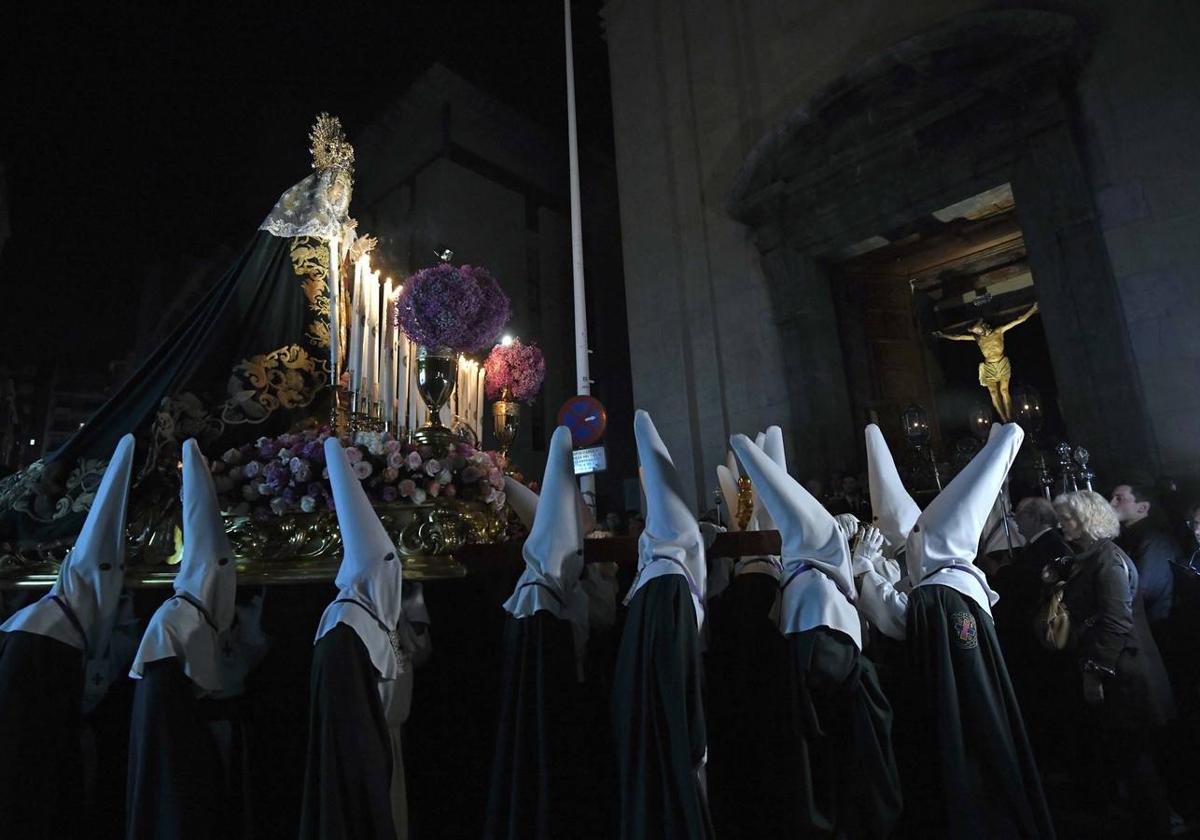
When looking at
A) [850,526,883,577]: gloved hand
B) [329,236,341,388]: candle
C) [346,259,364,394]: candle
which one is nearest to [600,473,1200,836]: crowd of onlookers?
[850,526,883,577]: gloved hand

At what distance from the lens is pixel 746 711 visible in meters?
2.12

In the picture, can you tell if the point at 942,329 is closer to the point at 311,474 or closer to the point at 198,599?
the point at 311,474

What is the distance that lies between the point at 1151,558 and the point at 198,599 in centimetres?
469

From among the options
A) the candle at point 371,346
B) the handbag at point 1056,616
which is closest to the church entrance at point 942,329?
the handbag at point 1056,616

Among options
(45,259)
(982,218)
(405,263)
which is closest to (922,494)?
(982,218)

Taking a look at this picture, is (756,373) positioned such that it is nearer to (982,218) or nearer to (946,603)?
(982,218)

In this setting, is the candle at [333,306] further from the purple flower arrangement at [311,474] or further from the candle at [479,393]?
the candle at [479,393]

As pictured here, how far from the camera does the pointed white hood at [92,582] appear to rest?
183cm

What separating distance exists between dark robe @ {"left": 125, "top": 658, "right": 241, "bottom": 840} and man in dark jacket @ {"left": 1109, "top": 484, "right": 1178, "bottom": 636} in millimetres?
4489

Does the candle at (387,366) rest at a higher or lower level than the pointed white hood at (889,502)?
higher

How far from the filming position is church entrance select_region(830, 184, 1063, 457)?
758cm

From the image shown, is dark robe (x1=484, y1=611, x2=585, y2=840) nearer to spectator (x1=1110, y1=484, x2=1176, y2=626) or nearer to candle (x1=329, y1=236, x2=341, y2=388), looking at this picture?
candle (x1=329, y1=236, x2=341, y2=388)

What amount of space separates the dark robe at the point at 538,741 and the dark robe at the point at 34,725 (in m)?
1.31

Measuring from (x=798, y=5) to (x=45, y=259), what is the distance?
911 cm
